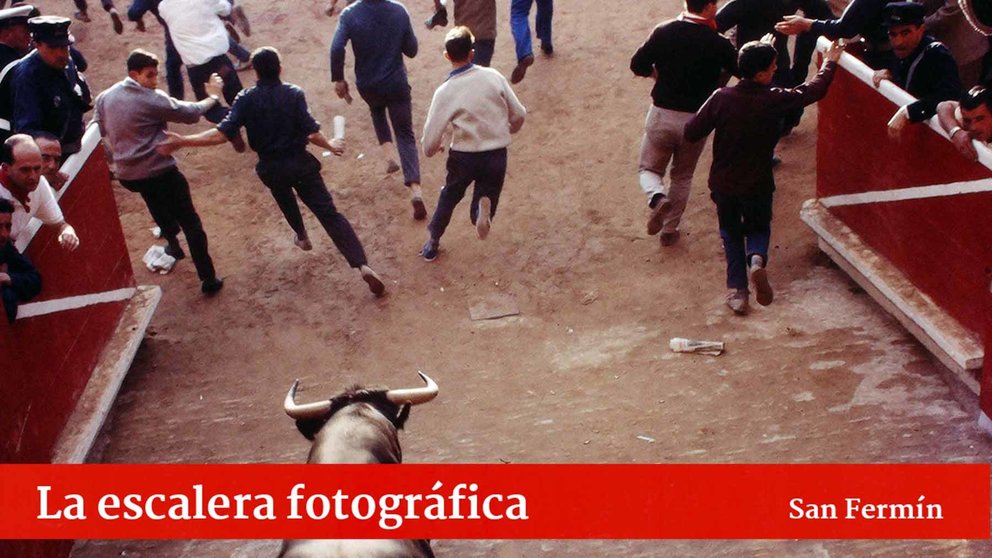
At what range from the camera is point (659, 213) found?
7.65 meters

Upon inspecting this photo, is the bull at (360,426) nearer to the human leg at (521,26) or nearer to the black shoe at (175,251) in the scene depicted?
the black shoe at (175,251)

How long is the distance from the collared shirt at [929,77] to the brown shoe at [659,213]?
1.65 m

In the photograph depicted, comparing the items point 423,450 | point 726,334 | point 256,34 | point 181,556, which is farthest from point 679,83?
point 256,34

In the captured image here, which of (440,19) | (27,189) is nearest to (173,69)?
(440,19)

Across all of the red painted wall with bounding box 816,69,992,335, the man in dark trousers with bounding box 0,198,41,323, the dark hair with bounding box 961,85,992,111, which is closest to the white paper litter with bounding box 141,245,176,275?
the man in dark trousers with bounding box 0,198,41,323

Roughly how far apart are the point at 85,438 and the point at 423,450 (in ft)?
6.52

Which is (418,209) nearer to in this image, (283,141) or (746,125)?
Answer: (283,141)

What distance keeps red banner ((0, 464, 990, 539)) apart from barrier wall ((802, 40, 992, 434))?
37.9 inches

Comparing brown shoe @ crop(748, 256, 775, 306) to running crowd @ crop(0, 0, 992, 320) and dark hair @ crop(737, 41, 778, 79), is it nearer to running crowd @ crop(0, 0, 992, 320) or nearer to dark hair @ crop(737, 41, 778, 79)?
running crowd @ crop(0, 0, 992, 320)

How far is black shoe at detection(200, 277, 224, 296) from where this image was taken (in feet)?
28.3

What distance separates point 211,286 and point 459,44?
8.73 feet

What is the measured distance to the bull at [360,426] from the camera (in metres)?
5.33

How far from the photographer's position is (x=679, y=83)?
759 centimetres

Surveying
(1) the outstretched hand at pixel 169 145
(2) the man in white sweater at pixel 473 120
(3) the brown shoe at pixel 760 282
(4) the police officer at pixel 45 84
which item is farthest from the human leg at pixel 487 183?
(4) the police officer at pixel 45 84
